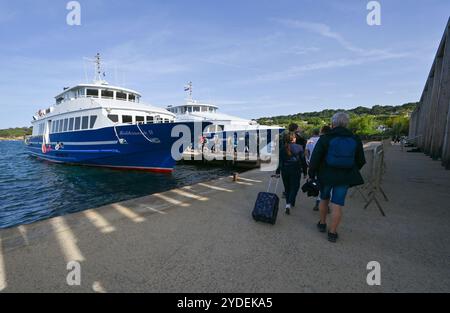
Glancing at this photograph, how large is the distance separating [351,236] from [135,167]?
1204 centimetres

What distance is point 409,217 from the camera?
4164 mm

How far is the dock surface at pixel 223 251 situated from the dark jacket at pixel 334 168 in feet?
3.01

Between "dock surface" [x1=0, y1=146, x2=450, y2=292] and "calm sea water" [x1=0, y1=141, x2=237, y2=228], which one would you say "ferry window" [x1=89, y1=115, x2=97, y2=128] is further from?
"dock surface" [x1=0, y1=146, x2=450, y2=292]

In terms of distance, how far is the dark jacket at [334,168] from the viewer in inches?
120

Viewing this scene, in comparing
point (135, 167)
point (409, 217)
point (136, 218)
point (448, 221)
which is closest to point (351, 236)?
point (409, 217)

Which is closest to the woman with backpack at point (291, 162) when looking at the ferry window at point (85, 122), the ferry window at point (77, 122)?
the ferry window at point (85, 122)

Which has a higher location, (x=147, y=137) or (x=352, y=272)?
(x=147, y=137)

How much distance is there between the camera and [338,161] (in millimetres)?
3025

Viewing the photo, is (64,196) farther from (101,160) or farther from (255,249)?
(255,249)

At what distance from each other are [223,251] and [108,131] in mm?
12029

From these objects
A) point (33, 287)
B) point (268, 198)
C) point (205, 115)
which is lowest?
point (33, 287)

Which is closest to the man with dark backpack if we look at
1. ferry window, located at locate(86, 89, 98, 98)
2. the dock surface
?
the dock surface

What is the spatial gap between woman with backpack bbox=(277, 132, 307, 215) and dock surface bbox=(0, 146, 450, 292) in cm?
49
